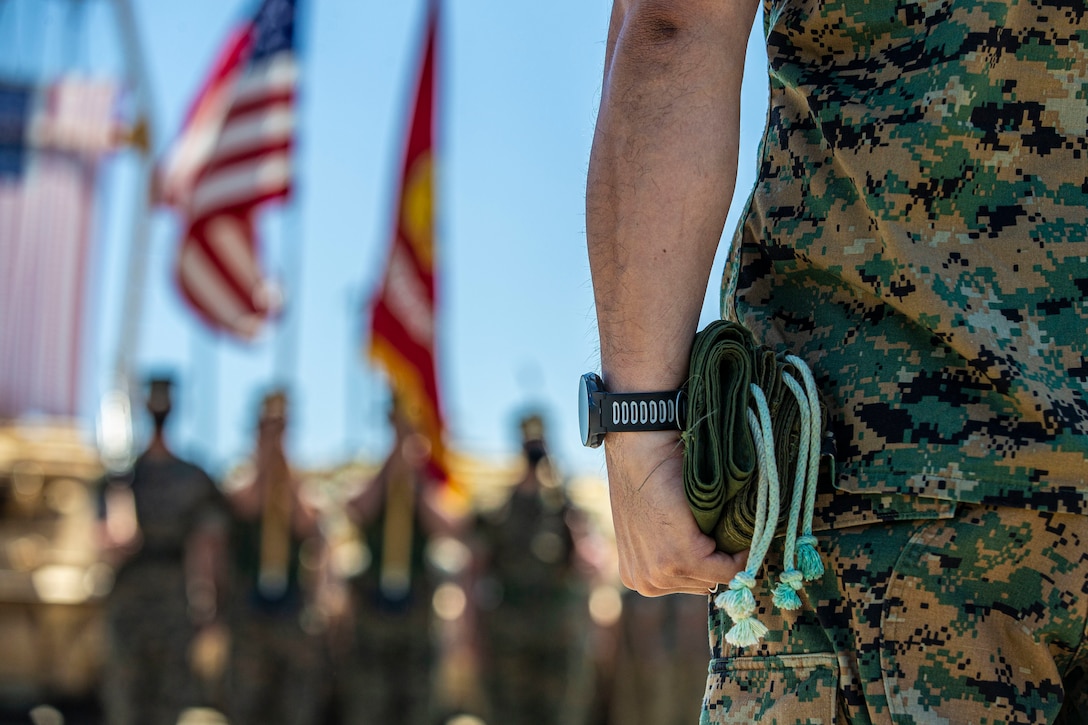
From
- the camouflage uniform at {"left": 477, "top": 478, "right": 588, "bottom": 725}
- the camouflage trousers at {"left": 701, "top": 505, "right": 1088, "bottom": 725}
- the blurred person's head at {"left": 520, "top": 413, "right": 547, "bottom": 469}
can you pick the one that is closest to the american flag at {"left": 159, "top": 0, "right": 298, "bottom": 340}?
the blurred person's head at {"left": 520, "top": 413, "right": 547, "bottom": 469}

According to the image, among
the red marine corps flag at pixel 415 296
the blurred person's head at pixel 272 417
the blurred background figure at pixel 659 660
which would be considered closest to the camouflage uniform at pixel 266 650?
the blurred person's head at pixel 272 417

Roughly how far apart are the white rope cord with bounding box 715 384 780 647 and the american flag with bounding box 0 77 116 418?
42.7 ft

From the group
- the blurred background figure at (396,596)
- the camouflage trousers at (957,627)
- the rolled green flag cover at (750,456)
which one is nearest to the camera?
the camouflage trousers at (957,627)

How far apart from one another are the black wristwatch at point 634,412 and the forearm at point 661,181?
0.02m

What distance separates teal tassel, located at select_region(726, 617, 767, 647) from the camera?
4.70 feet

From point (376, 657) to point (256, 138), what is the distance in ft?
11.9

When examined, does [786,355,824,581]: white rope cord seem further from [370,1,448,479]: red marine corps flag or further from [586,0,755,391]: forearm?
[370,1,448,479]: red marine corps flag

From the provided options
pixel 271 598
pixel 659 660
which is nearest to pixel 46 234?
pixel 271 598

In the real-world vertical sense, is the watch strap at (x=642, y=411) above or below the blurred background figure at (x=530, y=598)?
above

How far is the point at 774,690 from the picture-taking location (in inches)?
56.0

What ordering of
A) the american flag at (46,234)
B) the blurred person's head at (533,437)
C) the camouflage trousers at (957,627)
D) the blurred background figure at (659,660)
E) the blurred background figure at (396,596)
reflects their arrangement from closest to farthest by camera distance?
the camouflage trousers at (957,627) < the blurred background figure at (396,596) < the blurred person's head at (533,437) < the blurred background figure at (659,660) < the american flag at (46,234)

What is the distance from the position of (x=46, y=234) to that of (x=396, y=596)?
6.88 metres

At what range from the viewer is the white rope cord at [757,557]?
1.43 meters

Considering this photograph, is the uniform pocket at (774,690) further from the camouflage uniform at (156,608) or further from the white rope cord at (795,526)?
the camouflage uniform at (156,608)
